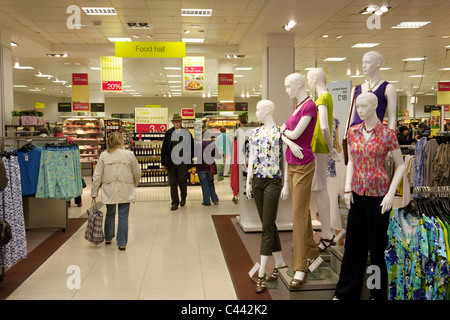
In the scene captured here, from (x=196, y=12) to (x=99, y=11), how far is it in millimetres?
2009

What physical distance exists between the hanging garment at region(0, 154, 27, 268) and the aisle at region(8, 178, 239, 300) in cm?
33

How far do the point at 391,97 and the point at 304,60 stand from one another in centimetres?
1163

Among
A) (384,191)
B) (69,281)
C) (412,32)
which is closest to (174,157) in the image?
(69,281)

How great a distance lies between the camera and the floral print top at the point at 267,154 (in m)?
3.70

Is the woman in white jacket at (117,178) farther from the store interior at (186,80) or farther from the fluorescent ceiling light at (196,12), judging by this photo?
the fluorescent ceiling light at (196,12)

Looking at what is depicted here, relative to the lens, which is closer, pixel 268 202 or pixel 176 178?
pixel 268 202

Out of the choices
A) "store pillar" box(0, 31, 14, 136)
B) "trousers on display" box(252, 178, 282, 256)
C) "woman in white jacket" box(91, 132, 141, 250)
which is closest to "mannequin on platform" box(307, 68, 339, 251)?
"trousers on display" box(252, 178, 282, 256)

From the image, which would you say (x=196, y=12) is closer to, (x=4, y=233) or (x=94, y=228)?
(x=94, y=228)

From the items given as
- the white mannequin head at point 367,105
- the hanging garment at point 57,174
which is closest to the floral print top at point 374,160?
the white mannequin head at point 367,105

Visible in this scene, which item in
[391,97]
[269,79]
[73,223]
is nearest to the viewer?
[391,97]

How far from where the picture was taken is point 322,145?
12.1ft

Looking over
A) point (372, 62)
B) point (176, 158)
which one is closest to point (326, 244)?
point (372, 62)
